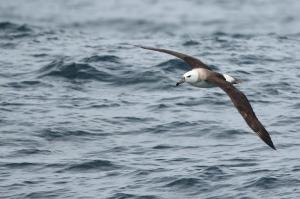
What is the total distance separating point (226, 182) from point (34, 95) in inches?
267

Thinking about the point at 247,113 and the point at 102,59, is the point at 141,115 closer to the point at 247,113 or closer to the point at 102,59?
the point at 102,59

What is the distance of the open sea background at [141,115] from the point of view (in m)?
15.4

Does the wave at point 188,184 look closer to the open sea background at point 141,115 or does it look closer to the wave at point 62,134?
the open sea background at point 141,115

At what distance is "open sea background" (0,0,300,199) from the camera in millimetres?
15430

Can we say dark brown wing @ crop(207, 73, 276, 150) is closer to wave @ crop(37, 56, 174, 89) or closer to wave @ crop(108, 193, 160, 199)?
wave @ crop(108, 193, 160, 199)

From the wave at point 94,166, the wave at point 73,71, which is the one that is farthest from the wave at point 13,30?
the wave at point 94,166

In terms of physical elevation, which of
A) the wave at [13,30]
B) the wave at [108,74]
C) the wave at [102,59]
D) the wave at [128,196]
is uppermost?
the wave at [13,30]

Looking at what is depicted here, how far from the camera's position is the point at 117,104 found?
65.2 ft

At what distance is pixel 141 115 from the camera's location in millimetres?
19125

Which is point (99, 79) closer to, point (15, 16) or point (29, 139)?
point (29, 139)

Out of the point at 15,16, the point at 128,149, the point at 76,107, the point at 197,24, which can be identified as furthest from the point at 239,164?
the point at 15,16

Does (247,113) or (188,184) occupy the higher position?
(247,113)

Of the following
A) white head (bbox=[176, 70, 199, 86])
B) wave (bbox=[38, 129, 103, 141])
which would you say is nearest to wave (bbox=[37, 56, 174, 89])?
wave (bbox=[38, 129, 103, 141])

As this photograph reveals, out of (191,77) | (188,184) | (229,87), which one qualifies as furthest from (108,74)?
(229,87)
